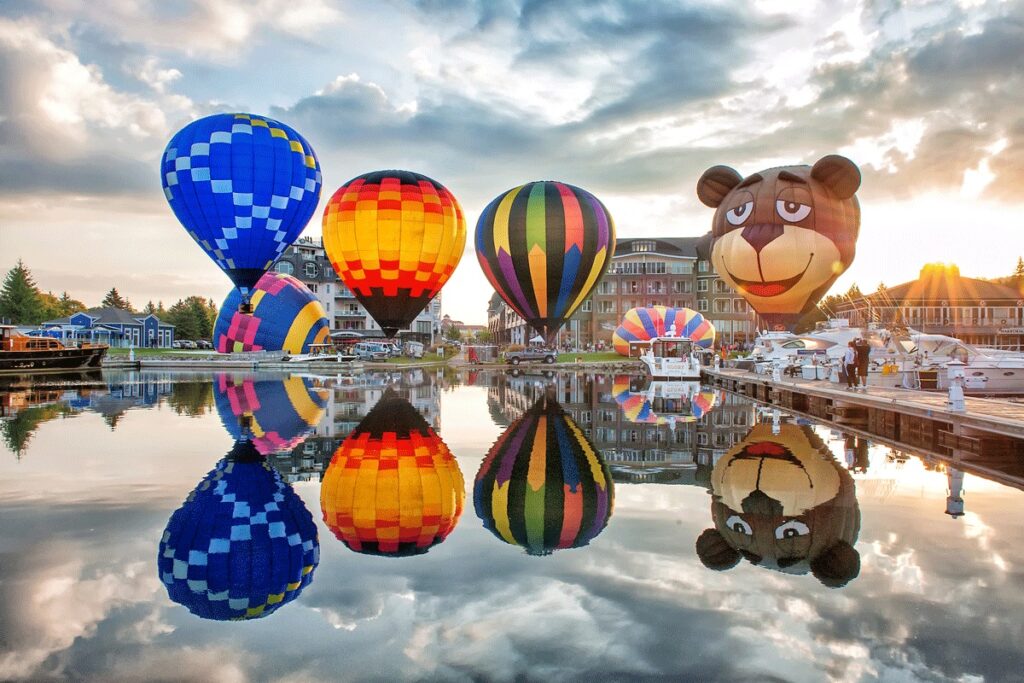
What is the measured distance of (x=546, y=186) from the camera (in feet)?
110

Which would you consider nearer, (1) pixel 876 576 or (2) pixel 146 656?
(2) pixel 146 656

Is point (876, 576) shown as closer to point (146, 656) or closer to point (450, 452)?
point (146, 656)

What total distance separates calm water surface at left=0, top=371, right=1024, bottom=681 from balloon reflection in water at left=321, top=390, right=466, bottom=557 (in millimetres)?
55

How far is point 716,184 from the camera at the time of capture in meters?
35.2

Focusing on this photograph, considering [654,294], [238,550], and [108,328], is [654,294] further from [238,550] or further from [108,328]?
[238,550]

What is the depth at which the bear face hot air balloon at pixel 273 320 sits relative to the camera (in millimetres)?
51781

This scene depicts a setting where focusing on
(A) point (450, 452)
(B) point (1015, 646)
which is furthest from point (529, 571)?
(A) point (450, 452)

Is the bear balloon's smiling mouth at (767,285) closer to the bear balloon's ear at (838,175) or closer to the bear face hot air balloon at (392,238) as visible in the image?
the bear balloon's ear at (838,175)

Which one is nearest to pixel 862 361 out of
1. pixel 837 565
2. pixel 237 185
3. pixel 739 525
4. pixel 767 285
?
pixel 767 285

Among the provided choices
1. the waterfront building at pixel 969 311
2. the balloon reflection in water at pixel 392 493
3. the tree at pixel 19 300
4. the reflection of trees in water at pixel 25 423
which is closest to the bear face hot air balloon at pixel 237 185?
the reflection of trees in water at pixel 25 423

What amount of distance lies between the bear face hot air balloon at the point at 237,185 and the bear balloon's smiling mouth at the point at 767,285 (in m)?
18.8

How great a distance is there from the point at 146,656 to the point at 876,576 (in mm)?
6401

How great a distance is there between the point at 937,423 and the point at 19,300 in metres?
107

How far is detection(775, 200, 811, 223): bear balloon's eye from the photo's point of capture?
104 feet
